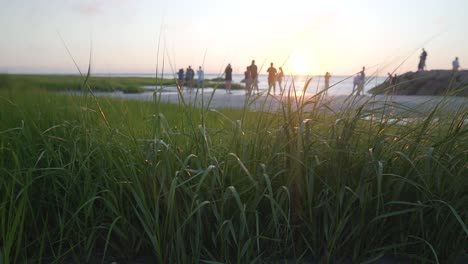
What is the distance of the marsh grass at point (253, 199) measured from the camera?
2150 mm

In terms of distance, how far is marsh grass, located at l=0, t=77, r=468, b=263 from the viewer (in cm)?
215

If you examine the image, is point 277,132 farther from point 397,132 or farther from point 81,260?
point 81,260

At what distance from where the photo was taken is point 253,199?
91.1 inches

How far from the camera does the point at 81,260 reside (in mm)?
2264

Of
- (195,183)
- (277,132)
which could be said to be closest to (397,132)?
(277,132)

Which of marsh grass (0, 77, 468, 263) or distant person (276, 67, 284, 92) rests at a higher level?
distant person (276, 67, 284, 92)

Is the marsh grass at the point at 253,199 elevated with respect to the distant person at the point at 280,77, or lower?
lower

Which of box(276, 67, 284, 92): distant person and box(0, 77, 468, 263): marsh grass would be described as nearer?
box(0, 77, 468, 263): marsh grass

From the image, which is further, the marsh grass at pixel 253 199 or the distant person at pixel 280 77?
the distant person at pixel 280 77

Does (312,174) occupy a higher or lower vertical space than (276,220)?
higher

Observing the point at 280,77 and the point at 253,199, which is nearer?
the point at 253,199

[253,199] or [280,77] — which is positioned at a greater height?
[280,77]

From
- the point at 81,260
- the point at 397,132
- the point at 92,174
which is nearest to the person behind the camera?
the point at 81,260

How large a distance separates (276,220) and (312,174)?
316 millimetres
